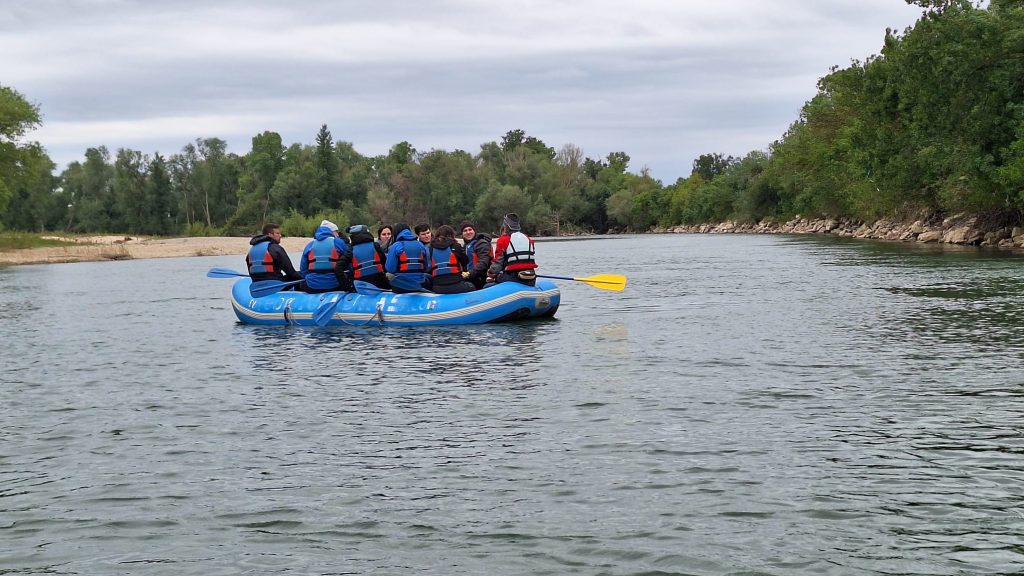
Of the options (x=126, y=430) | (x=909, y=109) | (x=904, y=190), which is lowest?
(x=126, y=430)

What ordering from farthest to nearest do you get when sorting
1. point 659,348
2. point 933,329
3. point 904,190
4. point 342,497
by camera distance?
point 904,190 → point 933,329 → point 659,348 → point 342,497

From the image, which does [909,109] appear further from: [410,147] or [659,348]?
[410,147]

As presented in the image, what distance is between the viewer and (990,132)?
116ft

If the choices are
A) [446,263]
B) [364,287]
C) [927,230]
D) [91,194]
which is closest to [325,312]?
[364,287]

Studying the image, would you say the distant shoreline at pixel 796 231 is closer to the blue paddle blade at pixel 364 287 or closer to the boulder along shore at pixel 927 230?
the boulder along shore at pixel 927 230

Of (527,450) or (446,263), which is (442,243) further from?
(527,450)

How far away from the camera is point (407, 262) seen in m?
17.1

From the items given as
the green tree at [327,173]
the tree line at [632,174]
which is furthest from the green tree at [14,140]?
the green tree at [327,173]

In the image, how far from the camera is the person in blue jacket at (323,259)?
17625 mm

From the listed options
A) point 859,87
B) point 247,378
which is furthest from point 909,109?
point 247,378

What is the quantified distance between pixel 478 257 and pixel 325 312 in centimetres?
281

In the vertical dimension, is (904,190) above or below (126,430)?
above

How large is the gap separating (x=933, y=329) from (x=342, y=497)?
35.9 feet

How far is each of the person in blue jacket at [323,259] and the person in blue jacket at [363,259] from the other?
143mm
